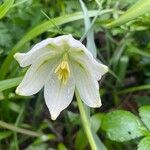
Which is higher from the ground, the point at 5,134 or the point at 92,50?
the point at 92,50

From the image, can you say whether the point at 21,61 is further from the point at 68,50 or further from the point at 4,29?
the point at 4,29

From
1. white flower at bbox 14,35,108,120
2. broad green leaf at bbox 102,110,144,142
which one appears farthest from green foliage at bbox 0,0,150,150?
white flower at bbox 14,35,108,120

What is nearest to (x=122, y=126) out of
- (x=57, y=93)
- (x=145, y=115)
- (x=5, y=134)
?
(x=145, y=115)

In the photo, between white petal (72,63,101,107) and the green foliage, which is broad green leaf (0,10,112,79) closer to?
the green foliage

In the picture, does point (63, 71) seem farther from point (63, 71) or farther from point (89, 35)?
point (89, 35)

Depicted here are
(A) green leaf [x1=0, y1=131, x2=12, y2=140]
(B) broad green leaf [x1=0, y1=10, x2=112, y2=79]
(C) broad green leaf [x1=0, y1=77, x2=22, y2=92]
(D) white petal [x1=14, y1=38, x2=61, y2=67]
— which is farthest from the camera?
(A) green leaf [x1=0, y1=131, x2=12, y2=140]

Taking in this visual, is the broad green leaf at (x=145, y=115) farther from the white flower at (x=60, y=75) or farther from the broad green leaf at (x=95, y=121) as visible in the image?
the broad green leaf at (x=95, y=121)
